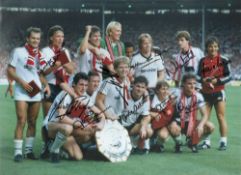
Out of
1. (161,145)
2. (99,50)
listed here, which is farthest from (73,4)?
(161,145)

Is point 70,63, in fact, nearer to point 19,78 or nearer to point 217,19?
point 19,78

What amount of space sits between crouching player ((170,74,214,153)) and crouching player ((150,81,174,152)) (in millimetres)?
71

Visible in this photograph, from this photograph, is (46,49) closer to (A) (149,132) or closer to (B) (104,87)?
(B) (104,87)

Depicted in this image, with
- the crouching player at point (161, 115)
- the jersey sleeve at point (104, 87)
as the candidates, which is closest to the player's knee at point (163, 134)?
the crouching player at point (161, 115)

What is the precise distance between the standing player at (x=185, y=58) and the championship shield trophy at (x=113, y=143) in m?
0.78

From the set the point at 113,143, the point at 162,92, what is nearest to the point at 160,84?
the point at 162,92

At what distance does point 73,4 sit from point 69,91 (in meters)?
0.94

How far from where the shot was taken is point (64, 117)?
4.50m

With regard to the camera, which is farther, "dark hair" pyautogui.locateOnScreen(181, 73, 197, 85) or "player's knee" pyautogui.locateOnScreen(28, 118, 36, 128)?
"dark hair" pyautogui.locateOnScreen(181, 73, 197, 85)

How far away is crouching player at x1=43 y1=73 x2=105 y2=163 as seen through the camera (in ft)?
14.6

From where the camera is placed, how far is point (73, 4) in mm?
4977

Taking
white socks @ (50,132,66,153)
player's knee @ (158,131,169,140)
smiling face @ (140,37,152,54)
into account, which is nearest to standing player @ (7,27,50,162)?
white socks @ (50,132,66,153)

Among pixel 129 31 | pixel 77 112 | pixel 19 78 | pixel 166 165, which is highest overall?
pixel 129 31

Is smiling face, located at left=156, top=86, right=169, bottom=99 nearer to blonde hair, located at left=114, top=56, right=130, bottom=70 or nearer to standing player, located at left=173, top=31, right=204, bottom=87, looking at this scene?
standing player, located at left=173, top=31, right=204, bottom=87
